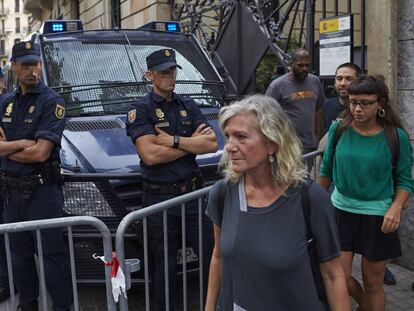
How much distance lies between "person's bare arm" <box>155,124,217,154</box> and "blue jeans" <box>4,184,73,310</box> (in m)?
0.84

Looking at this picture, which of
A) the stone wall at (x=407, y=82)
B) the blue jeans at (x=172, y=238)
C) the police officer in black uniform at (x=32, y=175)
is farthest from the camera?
the stone wall at (x=407, y=82)

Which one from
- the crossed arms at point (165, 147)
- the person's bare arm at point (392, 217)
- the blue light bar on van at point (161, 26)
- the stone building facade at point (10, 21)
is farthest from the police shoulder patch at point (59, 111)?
the stone building facade at point (10, 21)

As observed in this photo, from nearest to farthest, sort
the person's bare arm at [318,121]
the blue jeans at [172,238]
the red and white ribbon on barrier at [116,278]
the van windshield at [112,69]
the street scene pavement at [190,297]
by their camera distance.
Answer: the red and white ribbon on barrier at [116,278]
the blue jeans at [172,238]
the street scene pavement at [190,297]
the van windshield at [112,69]
the person's bare arm at [318,121]

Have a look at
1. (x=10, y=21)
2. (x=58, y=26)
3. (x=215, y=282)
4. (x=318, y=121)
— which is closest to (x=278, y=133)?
(x=215, y=282)

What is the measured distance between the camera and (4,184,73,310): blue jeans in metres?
3.54

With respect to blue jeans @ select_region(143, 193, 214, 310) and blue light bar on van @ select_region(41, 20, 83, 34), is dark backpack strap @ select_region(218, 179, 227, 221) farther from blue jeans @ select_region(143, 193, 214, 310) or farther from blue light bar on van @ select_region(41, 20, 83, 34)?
blue light bar on van @ select_region(41, 20, 83, 34)

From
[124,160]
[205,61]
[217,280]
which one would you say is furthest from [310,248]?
[205,61]

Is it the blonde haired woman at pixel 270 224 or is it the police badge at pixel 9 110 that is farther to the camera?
the police badge at pixel 9 110

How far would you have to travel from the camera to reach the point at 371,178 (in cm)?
308

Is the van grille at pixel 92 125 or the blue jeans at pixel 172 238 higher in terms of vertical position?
the van grille at pixel 92 125

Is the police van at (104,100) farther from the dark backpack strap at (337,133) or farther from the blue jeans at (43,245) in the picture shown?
the dark backpack strap at (337,133)

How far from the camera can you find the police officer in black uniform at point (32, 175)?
3521mm

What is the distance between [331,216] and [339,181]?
123cm

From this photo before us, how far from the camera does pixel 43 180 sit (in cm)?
355
